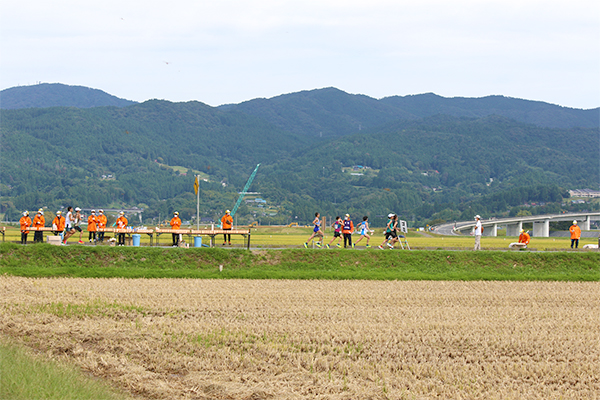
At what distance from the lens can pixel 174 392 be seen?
46.0 ft

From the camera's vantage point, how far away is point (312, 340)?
17516mm

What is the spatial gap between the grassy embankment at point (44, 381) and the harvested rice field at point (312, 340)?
1.87 feet

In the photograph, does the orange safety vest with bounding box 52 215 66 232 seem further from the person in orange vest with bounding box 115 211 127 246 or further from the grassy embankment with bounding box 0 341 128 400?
the grassy embankment with bounding box 0 341 128 400

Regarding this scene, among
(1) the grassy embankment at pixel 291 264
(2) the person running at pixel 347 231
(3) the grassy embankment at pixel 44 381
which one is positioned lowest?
(3) the grassy embankment at pixel 44 381

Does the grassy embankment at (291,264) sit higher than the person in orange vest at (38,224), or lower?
lower

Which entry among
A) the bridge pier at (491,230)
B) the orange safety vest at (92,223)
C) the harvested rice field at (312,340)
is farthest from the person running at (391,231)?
the bridge pier at (491,230)

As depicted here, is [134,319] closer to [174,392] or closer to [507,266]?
[174,392]

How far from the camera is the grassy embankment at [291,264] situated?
98.9 ft

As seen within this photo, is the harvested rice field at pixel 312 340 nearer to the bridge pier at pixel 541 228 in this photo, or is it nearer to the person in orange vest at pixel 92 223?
the person in orange vest at pixel 92 223

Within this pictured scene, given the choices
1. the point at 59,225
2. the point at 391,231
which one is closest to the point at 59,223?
the point at 59,225

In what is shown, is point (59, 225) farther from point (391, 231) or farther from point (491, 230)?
point (491, 230)

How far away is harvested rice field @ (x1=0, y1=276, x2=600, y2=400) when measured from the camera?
1440 centimetres

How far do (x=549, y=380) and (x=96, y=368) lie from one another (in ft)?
32.5

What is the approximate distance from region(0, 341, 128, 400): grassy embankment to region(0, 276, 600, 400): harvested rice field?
570mm
